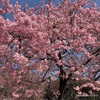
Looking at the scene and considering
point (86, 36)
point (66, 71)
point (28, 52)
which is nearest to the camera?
point (28, 52)

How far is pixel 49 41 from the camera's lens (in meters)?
7.07

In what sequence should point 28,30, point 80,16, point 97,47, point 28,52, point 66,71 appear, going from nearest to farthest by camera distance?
point 28,30, point 28,52, point 66,71, point 97,47, point 80,16

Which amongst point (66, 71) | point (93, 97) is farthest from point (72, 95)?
point (66, 71)

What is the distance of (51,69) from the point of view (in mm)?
10172

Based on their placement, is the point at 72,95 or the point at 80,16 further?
the point at 72,95

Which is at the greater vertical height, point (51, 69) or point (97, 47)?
point (97, 47)

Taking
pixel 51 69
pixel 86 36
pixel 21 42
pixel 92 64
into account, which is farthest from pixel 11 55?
pixel 92 64

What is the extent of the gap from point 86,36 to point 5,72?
3193 mm

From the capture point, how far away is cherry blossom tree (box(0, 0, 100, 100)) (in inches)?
259

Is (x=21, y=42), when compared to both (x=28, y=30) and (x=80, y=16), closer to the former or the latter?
(x=28, y=30)

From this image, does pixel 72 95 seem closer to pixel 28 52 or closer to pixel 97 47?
pixel 97 47

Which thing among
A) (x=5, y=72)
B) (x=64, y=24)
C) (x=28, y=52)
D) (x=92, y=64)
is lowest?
(x=5, y=72)

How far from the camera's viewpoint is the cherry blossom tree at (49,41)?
658 centimetres

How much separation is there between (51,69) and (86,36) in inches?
91.0
